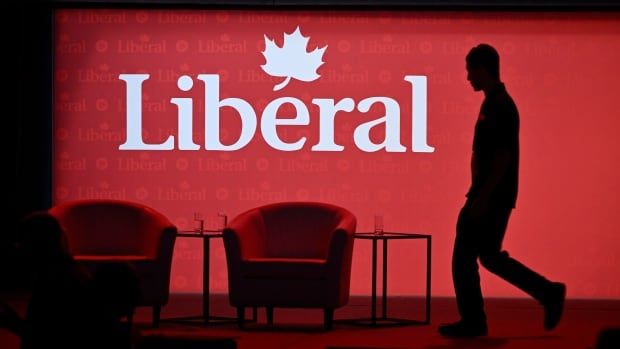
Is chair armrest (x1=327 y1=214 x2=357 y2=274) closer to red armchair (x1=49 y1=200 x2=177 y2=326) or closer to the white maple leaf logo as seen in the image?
red armchair (x1=49 y1=200 x2=177 y2=326)

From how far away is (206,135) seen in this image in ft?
24.5

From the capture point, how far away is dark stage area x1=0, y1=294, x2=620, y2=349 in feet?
17.5

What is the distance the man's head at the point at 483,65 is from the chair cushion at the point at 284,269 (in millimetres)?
1390

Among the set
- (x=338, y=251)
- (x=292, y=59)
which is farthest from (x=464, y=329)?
(x=292, y=59)

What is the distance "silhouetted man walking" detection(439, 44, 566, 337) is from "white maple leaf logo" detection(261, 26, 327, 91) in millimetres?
2155

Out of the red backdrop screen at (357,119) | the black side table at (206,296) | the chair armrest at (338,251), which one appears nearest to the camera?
the chair armrest at (338,251)

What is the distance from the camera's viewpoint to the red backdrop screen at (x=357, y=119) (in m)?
7.39

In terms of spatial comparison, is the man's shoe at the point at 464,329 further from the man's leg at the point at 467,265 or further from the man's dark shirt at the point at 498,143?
the man's dark shirt at the point at 498,143

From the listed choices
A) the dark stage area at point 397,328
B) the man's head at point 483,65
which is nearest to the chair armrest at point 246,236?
the dark stage area at point 397,328

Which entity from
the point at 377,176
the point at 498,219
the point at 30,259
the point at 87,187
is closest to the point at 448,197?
the point at 377,176

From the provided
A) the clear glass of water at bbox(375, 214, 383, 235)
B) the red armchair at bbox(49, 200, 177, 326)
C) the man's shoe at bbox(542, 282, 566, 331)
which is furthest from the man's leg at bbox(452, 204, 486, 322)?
the red armchair at bbox(49, 200, 177, 326)

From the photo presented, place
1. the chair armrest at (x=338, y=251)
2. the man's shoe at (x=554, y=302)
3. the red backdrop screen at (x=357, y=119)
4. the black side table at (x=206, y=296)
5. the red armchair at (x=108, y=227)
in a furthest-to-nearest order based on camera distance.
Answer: the red backdrop screen at (x=357, y=119) < the red armchair at (x=108, y=227) < the black side table at (x=206, y=296) < the chair armrest at (x=338, y=251) < the man's shoe at (x=554, y=302)

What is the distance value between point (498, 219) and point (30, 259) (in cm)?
305

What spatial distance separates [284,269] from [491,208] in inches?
50.7
